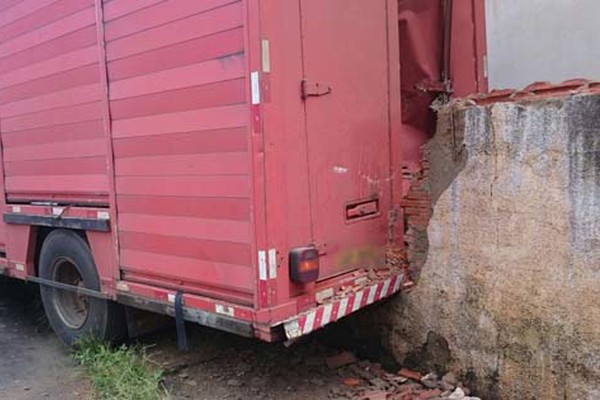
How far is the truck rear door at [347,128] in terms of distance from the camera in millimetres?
3553

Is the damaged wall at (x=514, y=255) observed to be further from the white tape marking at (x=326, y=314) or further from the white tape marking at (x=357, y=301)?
the white tape marking at (x=326, y=314)

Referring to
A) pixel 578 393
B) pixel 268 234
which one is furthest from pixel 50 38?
pixel 578 393

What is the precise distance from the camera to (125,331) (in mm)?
4785

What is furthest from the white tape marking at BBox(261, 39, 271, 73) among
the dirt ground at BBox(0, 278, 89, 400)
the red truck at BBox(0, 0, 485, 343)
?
the dirt ground at BBox(0, 278, 89, 400)

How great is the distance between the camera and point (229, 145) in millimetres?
3367

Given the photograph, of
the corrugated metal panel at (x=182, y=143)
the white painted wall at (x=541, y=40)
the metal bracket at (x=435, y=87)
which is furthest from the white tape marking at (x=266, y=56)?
the white painted wall at (x=541, y=40)

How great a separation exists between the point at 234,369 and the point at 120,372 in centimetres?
81

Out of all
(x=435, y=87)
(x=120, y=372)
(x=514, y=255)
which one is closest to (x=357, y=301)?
(x=514, y=255)

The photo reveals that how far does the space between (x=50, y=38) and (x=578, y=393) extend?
4341mm

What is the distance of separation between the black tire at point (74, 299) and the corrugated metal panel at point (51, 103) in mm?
399

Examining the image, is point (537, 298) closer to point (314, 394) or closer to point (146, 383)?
point (314, 394)

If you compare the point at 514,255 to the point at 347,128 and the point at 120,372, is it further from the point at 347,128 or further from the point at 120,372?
the point at 120,372

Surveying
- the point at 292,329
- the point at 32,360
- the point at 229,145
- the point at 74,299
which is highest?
the point at 229,145

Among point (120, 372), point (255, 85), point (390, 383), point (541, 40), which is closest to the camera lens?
point (255, 85)
